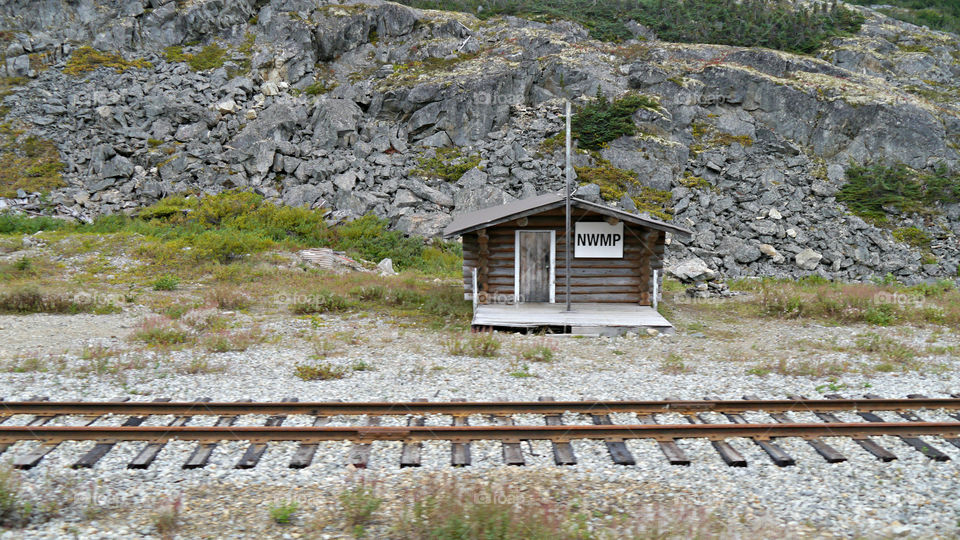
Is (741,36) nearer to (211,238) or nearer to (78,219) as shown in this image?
(211,238)

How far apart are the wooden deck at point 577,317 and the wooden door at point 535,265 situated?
1.55 feet

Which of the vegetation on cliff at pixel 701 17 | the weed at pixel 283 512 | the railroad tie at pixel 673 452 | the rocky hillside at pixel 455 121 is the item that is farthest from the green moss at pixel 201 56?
the railroad tie at pixel 673 452

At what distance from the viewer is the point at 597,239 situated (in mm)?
15586

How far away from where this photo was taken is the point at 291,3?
41812mm

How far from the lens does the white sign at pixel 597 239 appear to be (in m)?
15.6

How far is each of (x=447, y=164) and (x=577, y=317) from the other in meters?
20.1

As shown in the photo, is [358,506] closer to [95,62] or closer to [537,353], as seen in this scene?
[537,353]

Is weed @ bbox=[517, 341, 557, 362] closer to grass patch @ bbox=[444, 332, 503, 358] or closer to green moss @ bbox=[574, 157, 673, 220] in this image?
grass patch @ bbox=[444, 332, 503, 358]

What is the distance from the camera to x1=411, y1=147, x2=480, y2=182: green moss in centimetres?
3139

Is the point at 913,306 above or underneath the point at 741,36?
underneath

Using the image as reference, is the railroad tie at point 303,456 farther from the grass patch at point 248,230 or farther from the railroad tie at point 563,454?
the grass patch at point 248,230

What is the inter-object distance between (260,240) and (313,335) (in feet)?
42.5

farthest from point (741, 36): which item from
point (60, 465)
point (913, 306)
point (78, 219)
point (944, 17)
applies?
point (60, 465)

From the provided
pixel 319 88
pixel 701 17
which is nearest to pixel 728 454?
pixel 319 88
